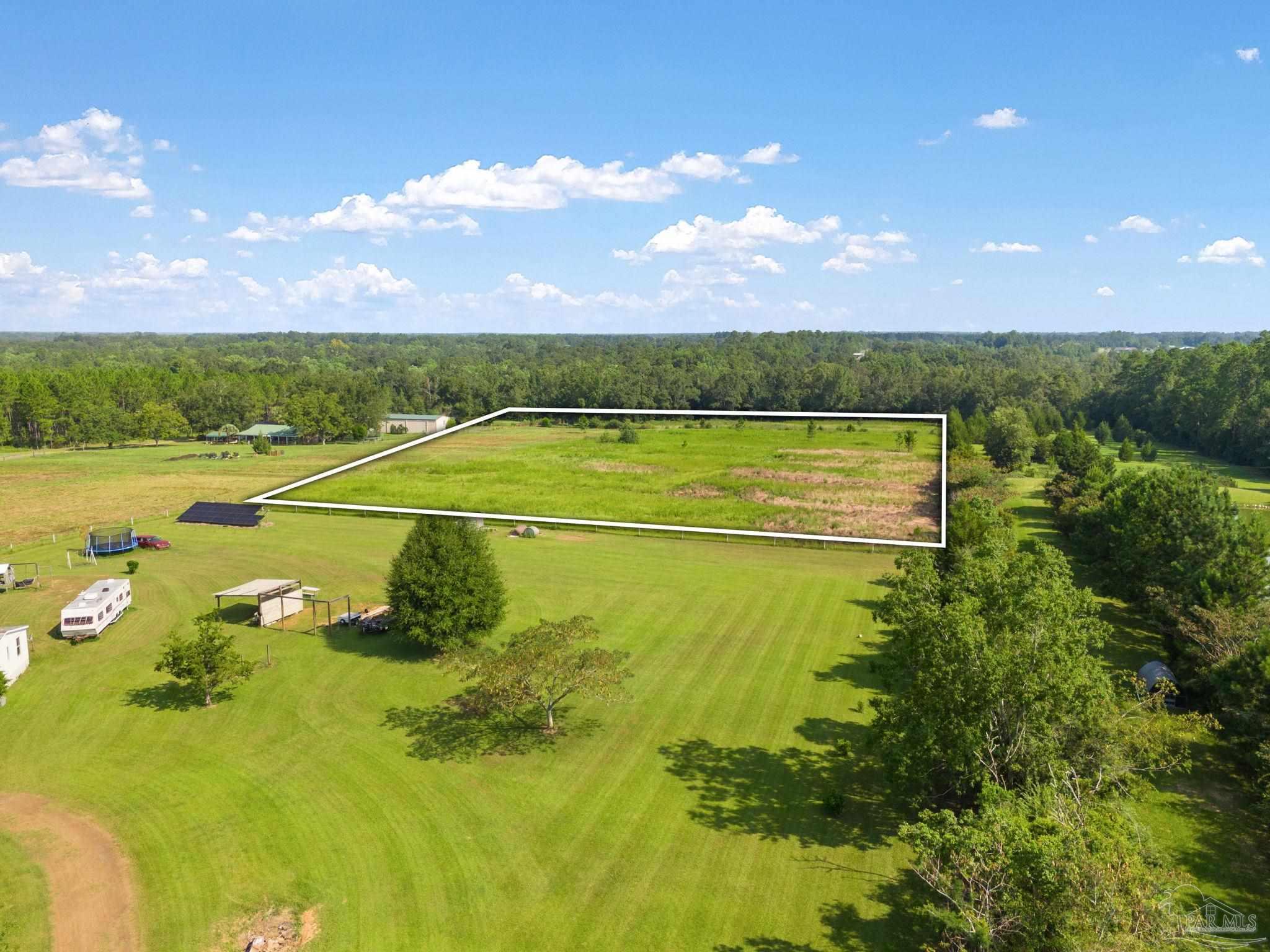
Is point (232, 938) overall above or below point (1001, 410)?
below

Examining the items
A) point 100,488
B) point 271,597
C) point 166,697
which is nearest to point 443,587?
point 166,697

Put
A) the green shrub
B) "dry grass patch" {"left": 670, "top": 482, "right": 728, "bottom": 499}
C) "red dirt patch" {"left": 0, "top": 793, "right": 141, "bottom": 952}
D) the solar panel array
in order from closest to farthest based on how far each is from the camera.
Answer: "dry grass patch" {"left": 670, "top": 482, "right": 728, "bottom": 499}
"red dirt patch" {"left": 0, "top": 793, "right": 141, "bottom": 952}
the green shrub
the solar panel array

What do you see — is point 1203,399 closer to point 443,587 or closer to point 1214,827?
point 1214,827

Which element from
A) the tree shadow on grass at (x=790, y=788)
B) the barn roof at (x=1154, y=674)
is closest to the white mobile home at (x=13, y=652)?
the tree shadow on grass at (x=790, y=788)

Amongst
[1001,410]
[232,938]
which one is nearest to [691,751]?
[232,938]

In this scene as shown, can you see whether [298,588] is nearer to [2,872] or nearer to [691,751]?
[2,872]

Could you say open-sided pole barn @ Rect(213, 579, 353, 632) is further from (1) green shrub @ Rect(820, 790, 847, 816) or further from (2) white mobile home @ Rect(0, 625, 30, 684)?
(1) green shrub @ Rect(820, 790, 847, 816)

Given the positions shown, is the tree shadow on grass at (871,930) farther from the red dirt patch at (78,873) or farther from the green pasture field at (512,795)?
the red dirt patch at (78,873)

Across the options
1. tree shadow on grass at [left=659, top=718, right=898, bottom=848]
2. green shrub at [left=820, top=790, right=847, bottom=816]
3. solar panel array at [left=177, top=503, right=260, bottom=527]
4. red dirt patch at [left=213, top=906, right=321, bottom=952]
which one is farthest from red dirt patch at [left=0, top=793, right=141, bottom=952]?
solar panel array at [left=177, top=503, right=260, bottom=527]
